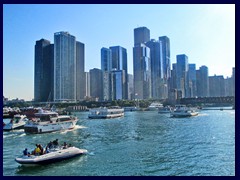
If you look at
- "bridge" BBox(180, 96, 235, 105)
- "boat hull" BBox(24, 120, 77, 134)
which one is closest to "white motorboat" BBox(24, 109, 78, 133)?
"boat hull" BBox(24, 120, 77, 134)

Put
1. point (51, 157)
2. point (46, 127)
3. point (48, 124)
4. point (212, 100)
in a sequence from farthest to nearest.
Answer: point (212, 100)
point (48, 124)
point (46, 127)
point (51, 157)

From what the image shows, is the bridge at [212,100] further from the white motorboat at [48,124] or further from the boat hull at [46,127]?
the boat hull at [46,127]

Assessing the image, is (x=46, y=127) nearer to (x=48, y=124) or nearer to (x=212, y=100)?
(x=48, y=124)

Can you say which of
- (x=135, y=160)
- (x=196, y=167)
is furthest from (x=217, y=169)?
(x=135, y=160)

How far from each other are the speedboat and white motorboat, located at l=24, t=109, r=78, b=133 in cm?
1925

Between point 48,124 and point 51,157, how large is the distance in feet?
70.8

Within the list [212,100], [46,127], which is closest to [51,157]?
[46,127]

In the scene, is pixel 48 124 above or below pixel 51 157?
above

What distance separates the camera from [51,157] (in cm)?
2195

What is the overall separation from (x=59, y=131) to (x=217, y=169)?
30040mm

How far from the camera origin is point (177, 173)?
18828 mm

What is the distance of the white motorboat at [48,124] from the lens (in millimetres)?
41406
